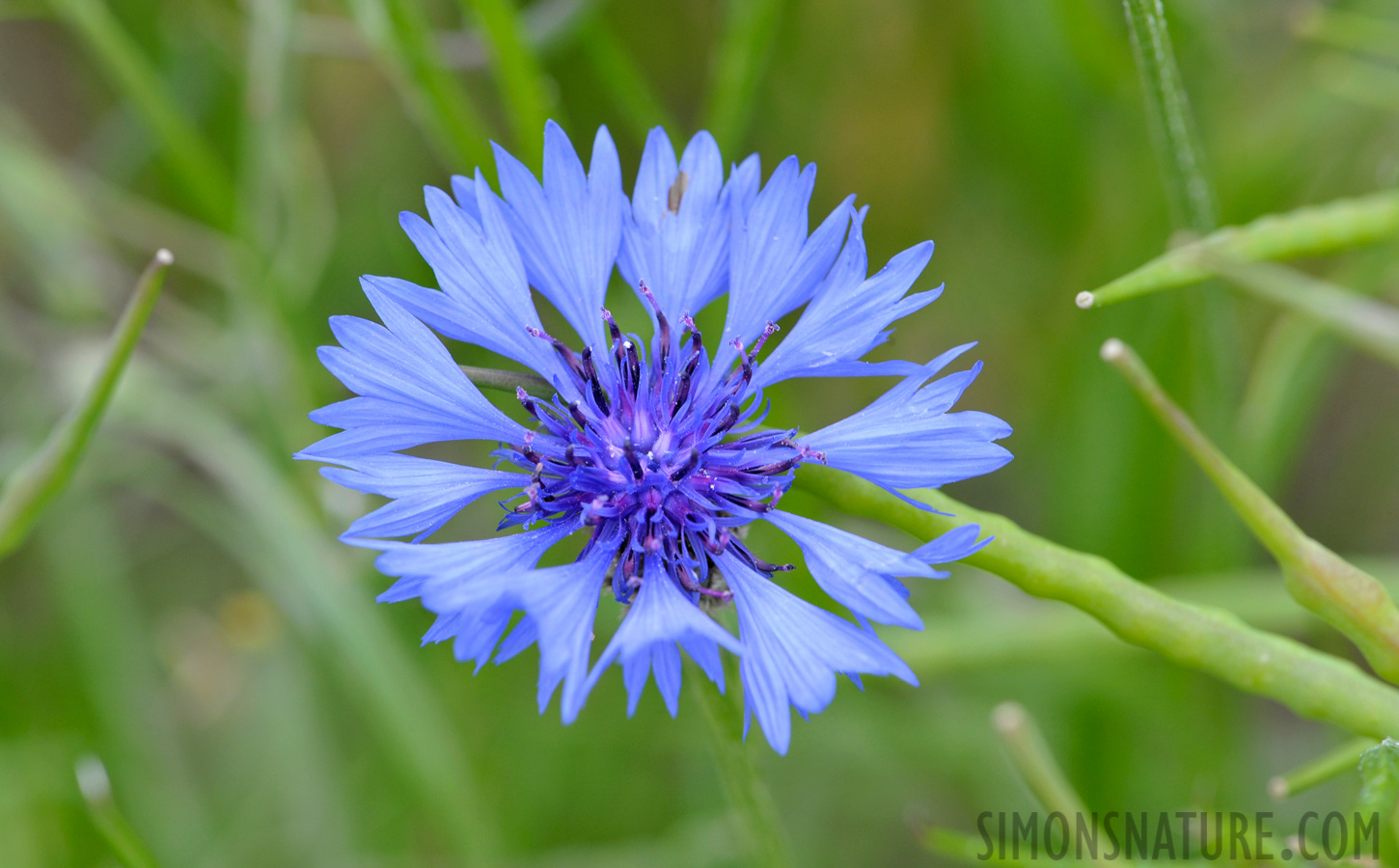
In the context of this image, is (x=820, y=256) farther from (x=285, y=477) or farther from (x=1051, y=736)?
(x=1051, y=736)

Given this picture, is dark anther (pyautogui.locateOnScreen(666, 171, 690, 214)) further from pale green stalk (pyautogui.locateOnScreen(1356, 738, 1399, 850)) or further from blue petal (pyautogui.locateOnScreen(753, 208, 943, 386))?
pale green stalk (pyautogui.locateOnScreen(1356, 738, 1399, 850))

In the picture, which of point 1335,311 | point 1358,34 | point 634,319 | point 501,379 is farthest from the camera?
point 634,319

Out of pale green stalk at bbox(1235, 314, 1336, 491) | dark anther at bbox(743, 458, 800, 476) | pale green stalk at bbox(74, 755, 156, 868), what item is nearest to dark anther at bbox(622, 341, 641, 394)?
dark anther at bbox(743, 458, 800, 476)

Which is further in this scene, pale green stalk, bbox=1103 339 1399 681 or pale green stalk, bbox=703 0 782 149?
pale green stalk, bbox=703 0 782 149

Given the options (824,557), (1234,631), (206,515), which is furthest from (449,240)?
(206,515)

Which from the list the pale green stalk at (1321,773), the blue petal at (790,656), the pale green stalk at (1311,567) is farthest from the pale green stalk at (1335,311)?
the blue petal at (790,656)

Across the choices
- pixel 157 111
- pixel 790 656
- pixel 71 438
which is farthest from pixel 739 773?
pixel 157 111

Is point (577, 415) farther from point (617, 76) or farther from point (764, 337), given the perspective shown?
point (617, 76)
